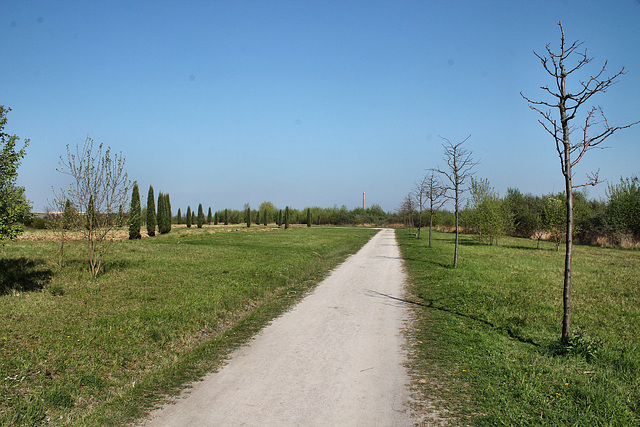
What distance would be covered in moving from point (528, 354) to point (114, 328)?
665cm

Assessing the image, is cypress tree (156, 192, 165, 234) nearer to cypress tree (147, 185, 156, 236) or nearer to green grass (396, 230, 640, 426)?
cypress tree (147, 185, 156, 236)

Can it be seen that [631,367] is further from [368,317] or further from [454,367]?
[368,317]

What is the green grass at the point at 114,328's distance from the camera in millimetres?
4289

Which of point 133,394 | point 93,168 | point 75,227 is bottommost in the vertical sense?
point 133,394

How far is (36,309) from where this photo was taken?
6887 mm

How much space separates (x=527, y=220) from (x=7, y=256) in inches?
1776

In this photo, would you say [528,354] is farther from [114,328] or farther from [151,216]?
[151,216]

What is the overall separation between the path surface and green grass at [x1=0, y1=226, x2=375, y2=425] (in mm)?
495

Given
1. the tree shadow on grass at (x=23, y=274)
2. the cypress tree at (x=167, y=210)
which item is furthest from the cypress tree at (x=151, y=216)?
the tree shadow on grass at (x=23, y=274)

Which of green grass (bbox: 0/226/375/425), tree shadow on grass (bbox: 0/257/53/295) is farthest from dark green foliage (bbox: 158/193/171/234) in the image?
tree shadow on grass (bbox: 0/257/53/295)

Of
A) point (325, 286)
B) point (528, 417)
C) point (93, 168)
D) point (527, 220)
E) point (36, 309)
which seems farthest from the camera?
point (527, 220)

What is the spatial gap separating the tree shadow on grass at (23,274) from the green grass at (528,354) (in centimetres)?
862

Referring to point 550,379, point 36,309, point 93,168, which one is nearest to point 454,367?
point 550,379

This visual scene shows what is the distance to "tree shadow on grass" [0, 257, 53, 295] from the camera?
27.8 ft
